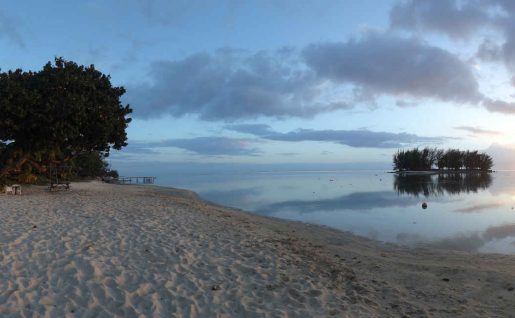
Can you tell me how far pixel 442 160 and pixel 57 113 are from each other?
150260 mm

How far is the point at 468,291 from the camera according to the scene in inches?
313

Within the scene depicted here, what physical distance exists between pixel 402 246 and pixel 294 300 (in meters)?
9.98

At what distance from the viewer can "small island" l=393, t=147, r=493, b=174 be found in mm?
146750

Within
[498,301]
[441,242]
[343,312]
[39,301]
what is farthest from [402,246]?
[39,301]

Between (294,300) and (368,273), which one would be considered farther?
(368,273)

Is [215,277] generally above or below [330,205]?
above

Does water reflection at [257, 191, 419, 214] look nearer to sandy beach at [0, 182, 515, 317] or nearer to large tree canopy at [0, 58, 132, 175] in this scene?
large tree canopy at [0, 58, 132, 175]

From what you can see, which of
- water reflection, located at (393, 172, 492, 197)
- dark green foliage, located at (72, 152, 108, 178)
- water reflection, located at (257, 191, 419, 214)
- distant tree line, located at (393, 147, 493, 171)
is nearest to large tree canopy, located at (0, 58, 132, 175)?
water reflection, located at (257, 191, 419, 214)

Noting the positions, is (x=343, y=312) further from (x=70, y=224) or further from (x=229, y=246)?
(x=70, y=224)

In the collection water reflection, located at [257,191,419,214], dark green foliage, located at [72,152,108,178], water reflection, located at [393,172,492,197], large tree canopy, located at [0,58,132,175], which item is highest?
large tree canopy, located at [0,58,132,175]

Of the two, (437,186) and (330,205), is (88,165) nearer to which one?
(330,205)

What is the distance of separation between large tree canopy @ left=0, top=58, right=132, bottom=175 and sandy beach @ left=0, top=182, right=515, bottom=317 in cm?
1319

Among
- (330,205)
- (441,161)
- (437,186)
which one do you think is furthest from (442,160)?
(330,205)

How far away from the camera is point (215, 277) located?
7.46 meters
